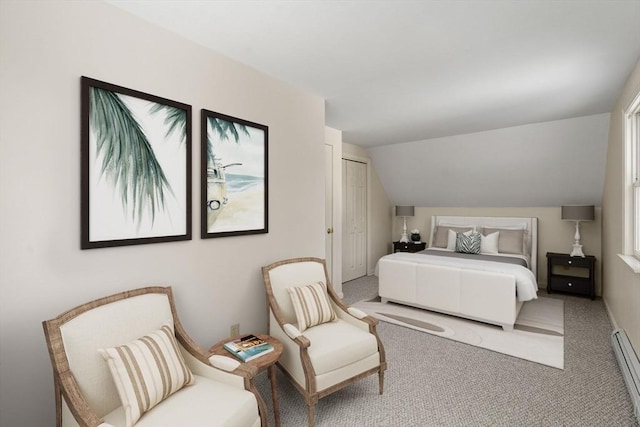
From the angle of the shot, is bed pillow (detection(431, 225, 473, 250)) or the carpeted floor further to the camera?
bed pillow (detection(431, 225, 473, 250))

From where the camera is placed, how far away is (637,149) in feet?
9.61

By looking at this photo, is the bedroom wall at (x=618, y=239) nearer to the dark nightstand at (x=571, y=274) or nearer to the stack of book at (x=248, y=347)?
the dark nightstand at (x=571, y=274)

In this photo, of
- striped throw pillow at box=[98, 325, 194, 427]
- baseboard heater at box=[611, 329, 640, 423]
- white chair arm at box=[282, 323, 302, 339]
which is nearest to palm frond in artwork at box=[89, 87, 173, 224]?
striped throw pillow at box=[98, 325, 194, 427]

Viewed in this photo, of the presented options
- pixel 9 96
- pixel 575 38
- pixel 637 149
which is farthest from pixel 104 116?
pixel 637 149

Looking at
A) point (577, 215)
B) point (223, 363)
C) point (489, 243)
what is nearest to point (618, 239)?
point (577, 215)

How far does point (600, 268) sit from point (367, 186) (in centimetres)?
376

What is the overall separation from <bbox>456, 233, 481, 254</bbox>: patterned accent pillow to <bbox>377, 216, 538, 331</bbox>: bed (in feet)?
0.05

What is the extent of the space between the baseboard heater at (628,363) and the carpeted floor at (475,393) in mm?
69

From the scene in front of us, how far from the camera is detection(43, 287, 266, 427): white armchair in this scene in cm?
141

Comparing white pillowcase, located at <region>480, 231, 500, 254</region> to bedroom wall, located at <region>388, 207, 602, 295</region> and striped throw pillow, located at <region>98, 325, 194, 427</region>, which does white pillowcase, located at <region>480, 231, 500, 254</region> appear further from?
striped throw pillow, located at <region>98, 325, 194, 427</region>

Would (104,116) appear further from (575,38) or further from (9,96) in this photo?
(575,38)

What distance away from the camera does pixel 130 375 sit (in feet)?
4.87

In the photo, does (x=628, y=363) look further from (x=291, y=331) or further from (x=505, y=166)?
(x=505, y=166)

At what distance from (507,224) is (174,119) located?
17.4ft
